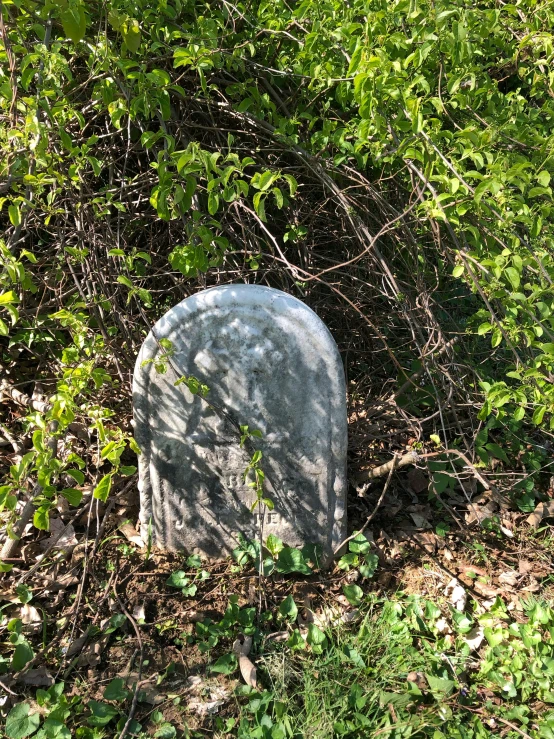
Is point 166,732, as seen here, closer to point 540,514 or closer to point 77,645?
point 77,645

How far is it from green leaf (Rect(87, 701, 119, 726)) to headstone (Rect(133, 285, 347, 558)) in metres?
0.64

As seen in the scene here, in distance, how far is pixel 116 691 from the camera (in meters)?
1.99

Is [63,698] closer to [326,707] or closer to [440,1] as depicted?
[326,707]

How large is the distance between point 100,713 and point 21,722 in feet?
0.72

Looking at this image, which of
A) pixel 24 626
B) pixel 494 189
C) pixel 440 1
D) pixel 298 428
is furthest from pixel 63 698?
pixel 440 1

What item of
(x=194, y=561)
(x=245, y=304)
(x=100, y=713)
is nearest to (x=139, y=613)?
(x=194, y=561)

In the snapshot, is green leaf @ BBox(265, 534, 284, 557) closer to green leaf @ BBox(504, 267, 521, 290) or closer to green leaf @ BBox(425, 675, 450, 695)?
green leaf @ BBox(425, 675, 450, 695)

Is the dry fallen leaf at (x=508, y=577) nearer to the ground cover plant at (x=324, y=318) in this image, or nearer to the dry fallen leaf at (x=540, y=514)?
the ground cover plant at (x=324, y=318)

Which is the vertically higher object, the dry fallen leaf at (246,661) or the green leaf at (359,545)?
the green leaf at (359,545)

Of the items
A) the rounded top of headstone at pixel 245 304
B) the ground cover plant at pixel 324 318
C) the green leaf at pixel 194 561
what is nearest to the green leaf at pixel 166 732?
the ground cover plant at pixel 324 318

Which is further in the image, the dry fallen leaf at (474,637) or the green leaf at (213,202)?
the dry fallen leaf at (474,637)

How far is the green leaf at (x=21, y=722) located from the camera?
1.86m

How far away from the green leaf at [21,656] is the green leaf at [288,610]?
2.67ft

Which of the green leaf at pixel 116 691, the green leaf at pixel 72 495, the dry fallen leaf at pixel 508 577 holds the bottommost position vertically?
the dry fallen leaf at pixel 508 577
